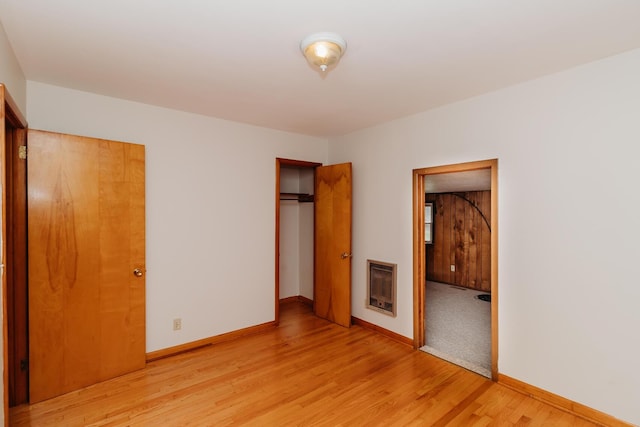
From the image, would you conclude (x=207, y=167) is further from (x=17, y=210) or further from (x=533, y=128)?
(x=533, y=128)

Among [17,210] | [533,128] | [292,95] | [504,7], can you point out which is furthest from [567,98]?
[17,210]

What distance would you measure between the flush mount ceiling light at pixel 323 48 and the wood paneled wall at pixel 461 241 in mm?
4694

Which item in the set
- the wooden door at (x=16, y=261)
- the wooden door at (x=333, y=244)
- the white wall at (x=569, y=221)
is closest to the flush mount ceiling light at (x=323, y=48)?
the white wall at (x=569, y=221)

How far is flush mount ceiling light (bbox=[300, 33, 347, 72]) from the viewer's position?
5.92 feet

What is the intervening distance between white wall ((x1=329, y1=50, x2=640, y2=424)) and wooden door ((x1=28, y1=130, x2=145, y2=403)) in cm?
308

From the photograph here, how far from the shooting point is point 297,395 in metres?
2.45

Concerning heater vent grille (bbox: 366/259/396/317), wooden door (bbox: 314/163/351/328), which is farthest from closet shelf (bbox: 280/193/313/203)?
heater vent grille (bbox: 366/259/396/317)

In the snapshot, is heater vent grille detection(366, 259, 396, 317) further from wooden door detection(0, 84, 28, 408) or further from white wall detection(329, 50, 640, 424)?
wooden door detection(0, 84, 28, 408)

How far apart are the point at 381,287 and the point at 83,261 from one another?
9.66ft

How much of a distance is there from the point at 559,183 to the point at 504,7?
1413mm

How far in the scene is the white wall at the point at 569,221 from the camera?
2.05m

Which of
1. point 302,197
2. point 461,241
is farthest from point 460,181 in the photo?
point 302,197

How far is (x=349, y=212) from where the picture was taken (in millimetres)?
3844

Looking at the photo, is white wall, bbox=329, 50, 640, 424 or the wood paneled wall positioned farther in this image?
the wood paneled wall
